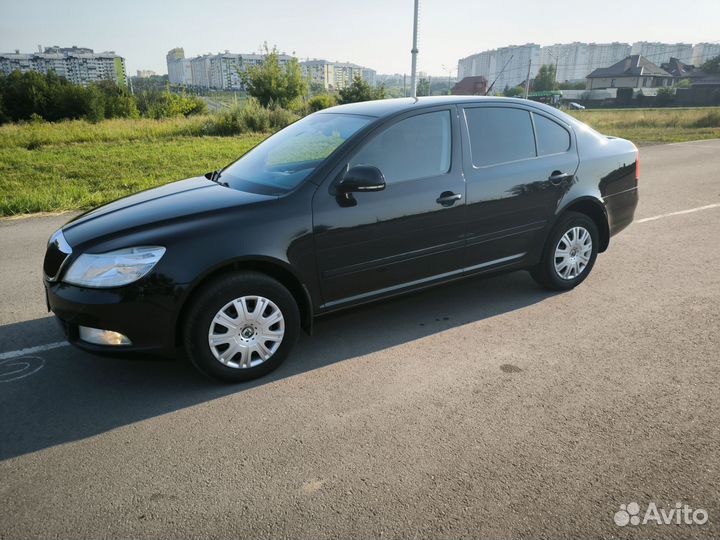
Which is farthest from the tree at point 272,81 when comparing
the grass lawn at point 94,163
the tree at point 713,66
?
the tree at point 713,66

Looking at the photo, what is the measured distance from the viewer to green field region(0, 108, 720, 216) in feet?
30.0

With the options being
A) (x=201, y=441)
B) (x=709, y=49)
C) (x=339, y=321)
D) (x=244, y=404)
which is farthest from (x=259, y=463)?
(x=709, y=49)

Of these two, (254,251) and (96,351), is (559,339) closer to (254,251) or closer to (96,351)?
(254,251)

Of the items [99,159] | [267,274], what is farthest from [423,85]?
[267,274]

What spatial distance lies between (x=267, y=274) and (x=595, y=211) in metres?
3.21

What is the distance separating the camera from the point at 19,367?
368 cm

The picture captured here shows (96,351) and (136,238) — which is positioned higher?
(136,238)

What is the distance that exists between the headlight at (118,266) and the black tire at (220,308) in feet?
1.14

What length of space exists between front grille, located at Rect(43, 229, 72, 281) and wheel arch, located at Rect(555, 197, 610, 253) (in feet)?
12.7

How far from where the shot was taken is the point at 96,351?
10.6 ft

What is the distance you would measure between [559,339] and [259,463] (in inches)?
97.5

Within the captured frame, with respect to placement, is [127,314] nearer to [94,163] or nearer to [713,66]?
[94,163]

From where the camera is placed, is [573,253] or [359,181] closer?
[359,181]

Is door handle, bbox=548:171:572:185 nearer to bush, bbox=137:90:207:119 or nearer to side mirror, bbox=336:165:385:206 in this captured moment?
side mirror, bbox=336:165:385:206
